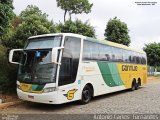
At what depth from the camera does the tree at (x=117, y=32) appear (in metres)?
26.4

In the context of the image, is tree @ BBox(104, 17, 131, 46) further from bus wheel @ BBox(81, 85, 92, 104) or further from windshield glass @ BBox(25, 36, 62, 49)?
windshield glass @ BBox(25, 36, 62, 49)

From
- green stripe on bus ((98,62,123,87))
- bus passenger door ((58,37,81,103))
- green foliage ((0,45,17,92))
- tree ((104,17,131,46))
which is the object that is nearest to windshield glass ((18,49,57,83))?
bus passenger door ((58,37,81,103))

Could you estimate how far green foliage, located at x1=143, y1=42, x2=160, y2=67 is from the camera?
41.6 metres

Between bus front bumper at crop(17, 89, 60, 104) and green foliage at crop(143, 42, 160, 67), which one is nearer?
bus front bumper at crop(17, 89, 60, 104)

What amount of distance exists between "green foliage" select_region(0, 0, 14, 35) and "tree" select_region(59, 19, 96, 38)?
8.16 metres

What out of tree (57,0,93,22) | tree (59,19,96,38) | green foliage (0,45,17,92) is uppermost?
tree (57,0,93,22)

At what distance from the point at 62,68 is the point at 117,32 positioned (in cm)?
1742

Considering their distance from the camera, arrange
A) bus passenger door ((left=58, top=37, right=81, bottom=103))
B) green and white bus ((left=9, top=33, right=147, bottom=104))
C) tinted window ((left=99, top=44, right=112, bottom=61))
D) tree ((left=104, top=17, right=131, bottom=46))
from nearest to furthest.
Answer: green and white bus ((left=9, top=33, right=147, bottom=104)), bus passenger door ((left=58, top=37, right=81, bottom=103)), tinted window ((left=99, top=44, right=112, bottom=61)), tree ((left=104, top=17, right=131, bottom=46))

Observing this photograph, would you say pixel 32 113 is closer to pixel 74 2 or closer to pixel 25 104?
pixel 25 104

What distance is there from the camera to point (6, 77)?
1246 cm

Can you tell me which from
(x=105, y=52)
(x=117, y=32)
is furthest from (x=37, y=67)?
(x=117, y=32)

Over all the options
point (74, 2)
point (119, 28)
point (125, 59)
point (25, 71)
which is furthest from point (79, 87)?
point (74, 2)

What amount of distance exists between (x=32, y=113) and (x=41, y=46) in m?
2.78

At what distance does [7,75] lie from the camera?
12672mm
